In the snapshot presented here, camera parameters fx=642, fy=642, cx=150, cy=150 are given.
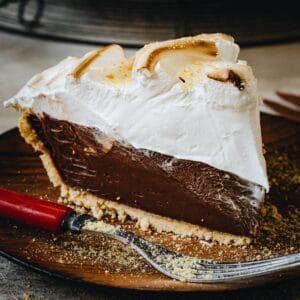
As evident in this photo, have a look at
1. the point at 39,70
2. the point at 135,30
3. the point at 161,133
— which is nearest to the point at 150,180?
the point at 161,133

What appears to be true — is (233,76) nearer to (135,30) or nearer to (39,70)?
(39,70)

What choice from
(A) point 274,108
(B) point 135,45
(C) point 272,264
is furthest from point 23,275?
(B) point 135,45

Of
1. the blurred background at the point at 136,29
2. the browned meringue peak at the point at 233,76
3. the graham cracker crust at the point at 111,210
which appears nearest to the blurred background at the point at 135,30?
the blurred background at the point at 136,29

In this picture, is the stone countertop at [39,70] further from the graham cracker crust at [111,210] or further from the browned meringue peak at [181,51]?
the browned meringue peak at [181,51]

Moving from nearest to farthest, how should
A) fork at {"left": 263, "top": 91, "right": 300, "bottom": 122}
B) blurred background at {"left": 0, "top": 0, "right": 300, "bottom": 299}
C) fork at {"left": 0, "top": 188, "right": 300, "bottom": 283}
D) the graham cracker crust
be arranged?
fork at {"left": 0, "top": 188, "right": 300, "bottom": 283}
the graham cracker crust
fork at {"left": 263, "top": 91, "right": 300, "bottom": 122}
blurred background at {"left": 0, "top": 0, "right": 300, "bottom": 299}

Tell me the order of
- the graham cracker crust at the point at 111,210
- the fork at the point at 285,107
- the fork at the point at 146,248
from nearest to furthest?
the fork at the point at 146,248
the graham cracker crust at the point at 111,210
the fork at the point at 285,107

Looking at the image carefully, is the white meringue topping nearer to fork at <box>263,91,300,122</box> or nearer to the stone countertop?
the stone countertop

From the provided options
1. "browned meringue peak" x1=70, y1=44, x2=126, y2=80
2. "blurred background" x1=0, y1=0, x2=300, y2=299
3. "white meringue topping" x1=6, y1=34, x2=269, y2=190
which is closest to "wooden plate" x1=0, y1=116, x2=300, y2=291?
"white meringue topping" x1=6, y1=34, x2=269, y2=190

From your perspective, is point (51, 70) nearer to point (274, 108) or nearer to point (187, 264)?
point (187, 264)
